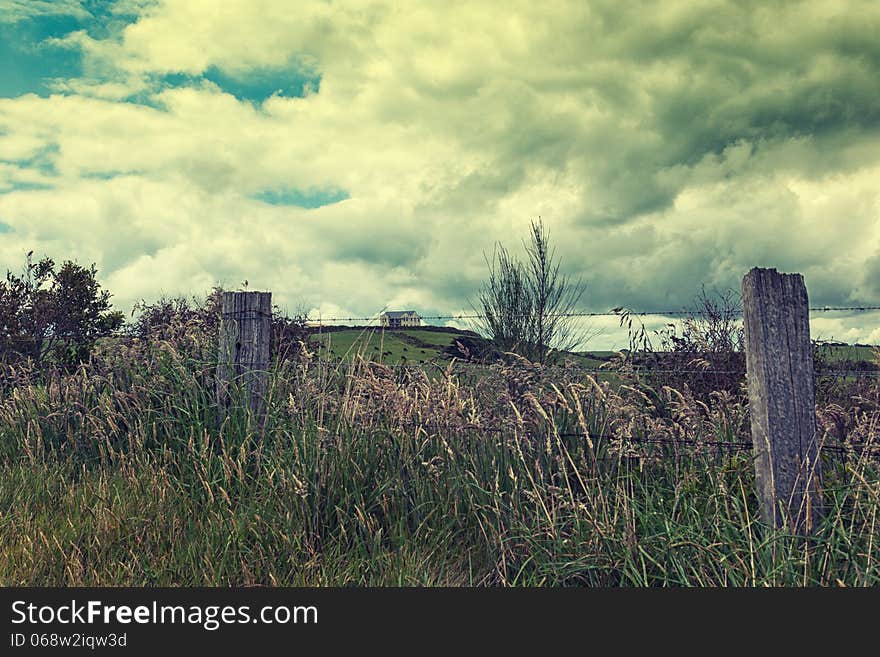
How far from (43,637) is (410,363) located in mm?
3778

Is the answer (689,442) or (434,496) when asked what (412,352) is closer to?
(434,496)

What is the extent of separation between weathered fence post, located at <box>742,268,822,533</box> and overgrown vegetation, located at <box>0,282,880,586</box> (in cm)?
15

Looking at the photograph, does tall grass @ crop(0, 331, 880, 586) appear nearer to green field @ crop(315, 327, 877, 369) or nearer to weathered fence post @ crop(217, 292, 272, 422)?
weathered fence post @ crop(217, 292, 272, 422)

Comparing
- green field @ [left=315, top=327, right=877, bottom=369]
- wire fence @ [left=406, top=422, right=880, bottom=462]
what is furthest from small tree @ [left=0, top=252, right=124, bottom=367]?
wire fence @ [left=406, top=422, right=880, bottom=462]

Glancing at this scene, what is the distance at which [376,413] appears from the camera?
5219mm

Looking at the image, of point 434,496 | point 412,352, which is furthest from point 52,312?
point 434,496

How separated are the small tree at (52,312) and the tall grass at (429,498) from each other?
716 cm

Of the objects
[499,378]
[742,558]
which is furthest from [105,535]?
[742,558]

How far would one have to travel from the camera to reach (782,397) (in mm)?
4148

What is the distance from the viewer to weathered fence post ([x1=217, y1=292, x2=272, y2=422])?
604 cm

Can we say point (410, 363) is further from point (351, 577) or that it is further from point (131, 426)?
point (351, 577)

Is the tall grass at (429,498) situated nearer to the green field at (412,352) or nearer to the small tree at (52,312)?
the green field at (412,352)

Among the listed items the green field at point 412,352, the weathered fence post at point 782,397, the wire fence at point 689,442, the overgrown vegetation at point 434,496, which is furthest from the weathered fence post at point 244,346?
the weathered fence post at point 782,397

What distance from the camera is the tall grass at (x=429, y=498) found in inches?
153
